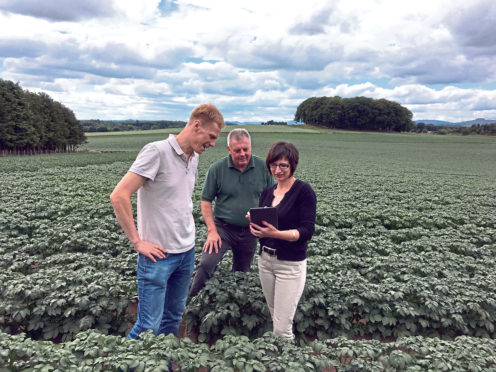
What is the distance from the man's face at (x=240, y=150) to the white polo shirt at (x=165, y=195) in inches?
39.3

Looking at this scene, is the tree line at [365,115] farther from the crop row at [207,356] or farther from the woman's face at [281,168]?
the crop row at [207,356]

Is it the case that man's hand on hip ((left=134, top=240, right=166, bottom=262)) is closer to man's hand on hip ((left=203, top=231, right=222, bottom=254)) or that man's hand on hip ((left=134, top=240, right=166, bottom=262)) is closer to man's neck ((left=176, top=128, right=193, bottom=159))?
man's neck ((left=176, top=128, right=193, bottom=159))

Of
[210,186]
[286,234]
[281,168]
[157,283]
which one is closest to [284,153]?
[281,168]

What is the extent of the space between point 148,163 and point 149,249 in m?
0.78

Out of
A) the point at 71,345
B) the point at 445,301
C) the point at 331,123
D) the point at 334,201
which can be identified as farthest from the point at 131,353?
the point at 331,123

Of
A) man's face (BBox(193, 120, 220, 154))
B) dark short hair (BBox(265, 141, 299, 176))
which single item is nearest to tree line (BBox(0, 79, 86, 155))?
man's face (BBox(193, 120, 220, 154))

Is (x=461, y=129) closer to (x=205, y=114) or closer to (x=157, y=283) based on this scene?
(x=205, y=114)

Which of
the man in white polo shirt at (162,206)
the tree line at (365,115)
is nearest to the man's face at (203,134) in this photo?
the man in white polo shirt at (162,206)

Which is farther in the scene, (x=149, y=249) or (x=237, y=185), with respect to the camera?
(x=237, y=185)

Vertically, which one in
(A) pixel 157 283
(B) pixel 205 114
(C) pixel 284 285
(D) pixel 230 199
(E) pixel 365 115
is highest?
(E) pixel 365 115

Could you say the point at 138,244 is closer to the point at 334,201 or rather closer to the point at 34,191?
the point at 334,201

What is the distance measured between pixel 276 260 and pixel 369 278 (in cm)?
329

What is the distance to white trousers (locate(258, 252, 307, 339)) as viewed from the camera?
11.5 ft

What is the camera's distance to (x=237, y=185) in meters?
4.48
